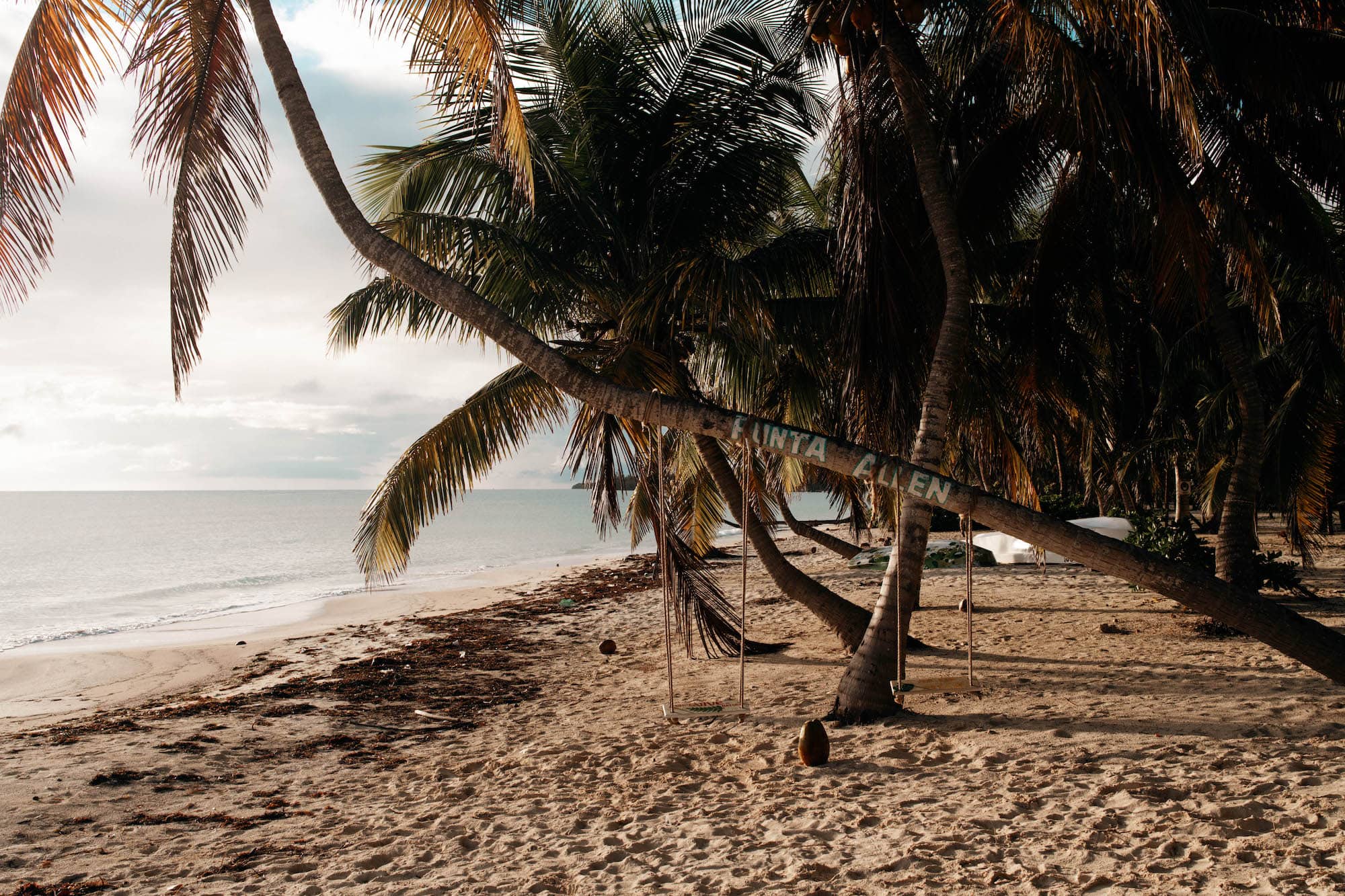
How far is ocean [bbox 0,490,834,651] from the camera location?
18.5 m

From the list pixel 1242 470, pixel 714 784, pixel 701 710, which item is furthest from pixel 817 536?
pixel 714 784

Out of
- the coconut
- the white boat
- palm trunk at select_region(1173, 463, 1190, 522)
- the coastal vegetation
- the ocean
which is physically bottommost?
the ocean

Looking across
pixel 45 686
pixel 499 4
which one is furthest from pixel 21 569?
pixel 499 4

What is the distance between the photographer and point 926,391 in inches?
233

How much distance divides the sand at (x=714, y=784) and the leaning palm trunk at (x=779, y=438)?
27.4 inches

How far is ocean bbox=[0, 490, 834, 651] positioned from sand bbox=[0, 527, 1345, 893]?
23.0ft

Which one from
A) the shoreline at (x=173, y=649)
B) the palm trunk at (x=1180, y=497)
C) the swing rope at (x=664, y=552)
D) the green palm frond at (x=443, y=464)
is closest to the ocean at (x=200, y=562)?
the shoreline at (x=173, y=649)

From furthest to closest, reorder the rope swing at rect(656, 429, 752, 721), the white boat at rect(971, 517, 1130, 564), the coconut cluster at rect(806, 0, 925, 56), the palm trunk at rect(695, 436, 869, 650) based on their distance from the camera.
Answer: the white boat at rect(971, 517, 1130, 564), the palm trunk at rect(695, 436, 869, 650), the rope swing at rect(656, 429, 752, 721), the coconut cluster at rect(806, 0, 925, 56)

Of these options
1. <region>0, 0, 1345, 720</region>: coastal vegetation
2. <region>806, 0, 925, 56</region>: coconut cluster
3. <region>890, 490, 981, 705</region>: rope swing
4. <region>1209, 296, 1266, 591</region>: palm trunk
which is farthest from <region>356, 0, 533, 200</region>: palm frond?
<region>1209, 296, 1266, 591</region>: palm trunk

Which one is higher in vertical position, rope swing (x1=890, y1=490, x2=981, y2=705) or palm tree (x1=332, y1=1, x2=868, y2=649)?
palm tree (x1=332, y1=1, x2=868, y2=649)

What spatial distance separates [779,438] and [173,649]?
1101cm

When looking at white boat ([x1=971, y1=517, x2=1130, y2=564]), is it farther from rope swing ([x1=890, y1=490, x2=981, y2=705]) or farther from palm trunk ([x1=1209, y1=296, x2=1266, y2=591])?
rope swing ([x1=890, y1=490, x2=981, y2=705])

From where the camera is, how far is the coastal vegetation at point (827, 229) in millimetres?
4855

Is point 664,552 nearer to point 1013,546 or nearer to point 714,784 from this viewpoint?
point 714,784
